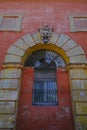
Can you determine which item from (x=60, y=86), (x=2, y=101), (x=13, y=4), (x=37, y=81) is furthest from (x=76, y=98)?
(x=13, y=4)

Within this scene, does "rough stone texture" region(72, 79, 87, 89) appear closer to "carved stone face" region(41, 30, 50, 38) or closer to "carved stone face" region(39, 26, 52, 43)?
"carved stone face" region(39, 26, 52, 43)

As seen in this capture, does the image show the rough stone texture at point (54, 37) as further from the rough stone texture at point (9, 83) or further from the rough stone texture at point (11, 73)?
the rough stone texture at point (9, 83)

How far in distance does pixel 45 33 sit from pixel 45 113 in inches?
132

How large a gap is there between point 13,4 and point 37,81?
4.27m

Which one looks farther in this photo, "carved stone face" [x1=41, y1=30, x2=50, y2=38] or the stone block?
"carved stone face" [x1=41, y1=30, x2=50, y2=38]

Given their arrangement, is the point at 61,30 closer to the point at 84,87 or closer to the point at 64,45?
the point at 64,45

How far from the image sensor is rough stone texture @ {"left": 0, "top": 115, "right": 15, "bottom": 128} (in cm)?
547

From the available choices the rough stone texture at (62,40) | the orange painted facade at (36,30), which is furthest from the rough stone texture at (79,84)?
the rough stone texture at (62,40)

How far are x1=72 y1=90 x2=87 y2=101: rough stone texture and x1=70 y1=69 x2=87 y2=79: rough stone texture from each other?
0.58 metres

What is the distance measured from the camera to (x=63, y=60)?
287 inches

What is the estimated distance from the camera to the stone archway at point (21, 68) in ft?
18.6

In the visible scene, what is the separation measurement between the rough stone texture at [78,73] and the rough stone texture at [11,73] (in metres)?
2.03

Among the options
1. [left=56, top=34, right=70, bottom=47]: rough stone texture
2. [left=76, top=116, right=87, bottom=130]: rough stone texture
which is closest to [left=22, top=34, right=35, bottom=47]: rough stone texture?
[left=56, top=34, right=70, bottom=47]: rough stone texture

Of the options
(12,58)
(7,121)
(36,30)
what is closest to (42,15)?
(36,30)
